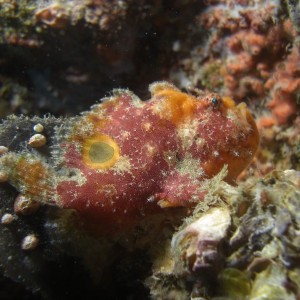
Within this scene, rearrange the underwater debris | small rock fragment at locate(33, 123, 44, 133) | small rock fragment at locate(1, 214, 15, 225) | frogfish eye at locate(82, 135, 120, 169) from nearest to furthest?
the underwater debris < small rock fragment at locate(1, 214, 15, 225) < frogfish eye at locate(82, 135, 120, 169) < small rock fragment at locate(33, 123, 44, 133)

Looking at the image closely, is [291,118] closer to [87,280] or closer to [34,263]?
[87,280]

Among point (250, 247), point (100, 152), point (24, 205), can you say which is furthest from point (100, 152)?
point (250, 247)

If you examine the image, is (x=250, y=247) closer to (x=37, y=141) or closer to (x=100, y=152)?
(x=100, y=152)

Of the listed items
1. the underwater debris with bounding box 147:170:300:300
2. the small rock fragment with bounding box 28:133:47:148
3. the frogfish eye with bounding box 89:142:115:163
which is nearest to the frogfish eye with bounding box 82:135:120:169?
the frogfish eye with bounding box 89:142:115:163

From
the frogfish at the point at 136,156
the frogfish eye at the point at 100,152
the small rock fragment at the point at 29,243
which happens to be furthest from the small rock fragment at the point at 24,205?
the frogfish eye at the point at 100,152

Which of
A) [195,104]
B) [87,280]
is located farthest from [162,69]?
[87,280]

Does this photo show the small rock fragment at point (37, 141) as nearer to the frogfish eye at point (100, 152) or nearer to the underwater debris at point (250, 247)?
the frogfish eye at point (100, 152)

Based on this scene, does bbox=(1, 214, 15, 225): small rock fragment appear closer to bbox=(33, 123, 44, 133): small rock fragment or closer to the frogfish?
the frogfish
